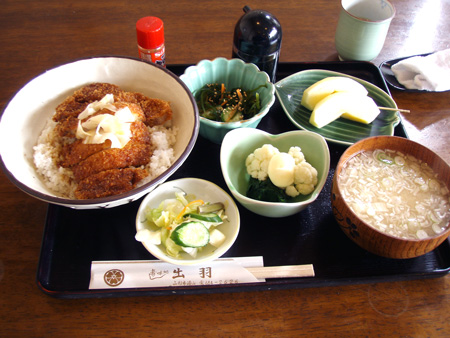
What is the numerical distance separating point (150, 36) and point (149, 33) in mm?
16

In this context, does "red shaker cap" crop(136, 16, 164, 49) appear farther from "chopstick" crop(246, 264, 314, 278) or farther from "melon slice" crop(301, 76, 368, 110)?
"chopstick" crop(246, 264, 314, 278)

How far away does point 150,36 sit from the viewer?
5.83 ft

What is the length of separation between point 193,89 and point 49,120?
702 mm

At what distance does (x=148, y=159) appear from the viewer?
1562 mm

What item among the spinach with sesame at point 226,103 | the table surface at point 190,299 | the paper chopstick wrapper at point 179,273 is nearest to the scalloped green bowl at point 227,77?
the spinach with sesame at point 226,103

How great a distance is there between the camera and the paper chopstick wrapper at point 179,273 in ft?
4.22

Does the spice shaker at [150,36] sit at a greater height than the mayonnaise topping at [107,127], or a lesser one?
greater

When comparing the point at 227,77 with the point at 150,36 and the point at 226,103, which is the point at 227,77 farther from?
the point at 150,36

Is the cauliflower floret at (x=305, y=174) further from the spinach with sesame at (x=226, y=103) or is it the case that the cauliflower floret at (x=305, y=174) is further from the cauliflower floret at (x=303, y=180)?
the spinach with sesame at (x=226, y=103)

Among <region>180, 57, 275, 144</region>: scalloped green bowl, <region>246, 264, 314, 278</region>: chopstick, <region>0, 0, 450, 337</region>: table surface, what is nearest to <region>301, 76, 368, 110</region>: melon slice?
<region>180, 57, 275, 144</region>: scalloped green bowl

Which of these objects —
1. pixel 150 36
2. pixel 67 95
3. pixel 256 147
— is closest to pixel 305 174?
pixel 256 147

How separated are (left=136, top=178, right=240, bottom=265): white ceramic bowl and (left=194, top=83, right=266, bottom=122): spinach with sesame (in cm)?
41

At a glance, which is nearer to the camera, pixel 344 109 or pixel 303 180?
pixel 303 180

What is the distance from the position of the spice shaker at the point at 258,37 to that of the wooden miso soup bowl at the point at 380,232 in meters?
0.72
